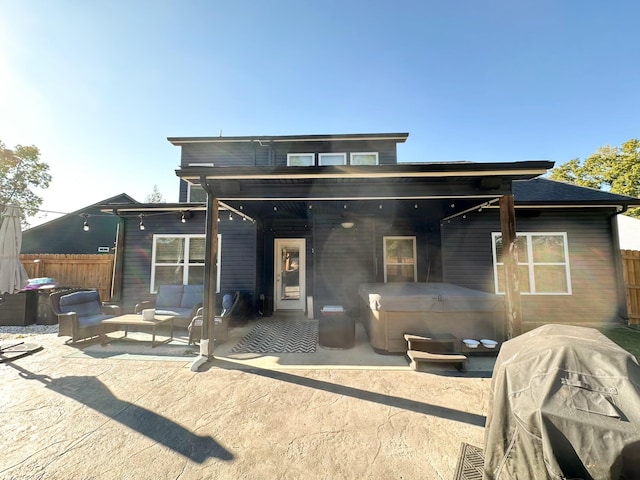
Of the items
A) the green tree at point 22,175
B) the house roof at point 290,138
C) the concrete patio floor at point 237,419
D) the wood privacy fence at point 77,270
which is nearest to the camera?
the concrete patio floor at point 237,419

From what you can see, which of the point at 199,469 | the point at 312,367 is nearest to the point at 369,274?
the point at 312,367

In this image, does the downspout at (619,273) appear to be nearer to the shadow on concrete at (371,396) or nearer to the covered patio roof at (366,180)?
the covered patio roof at (366,180)

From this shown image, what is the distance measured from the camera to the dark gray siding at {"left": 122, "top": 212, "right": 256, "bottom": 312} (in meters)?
7.30

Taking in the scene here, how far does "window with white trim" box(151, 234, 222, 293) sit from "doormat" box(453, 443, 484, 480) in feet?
22.1

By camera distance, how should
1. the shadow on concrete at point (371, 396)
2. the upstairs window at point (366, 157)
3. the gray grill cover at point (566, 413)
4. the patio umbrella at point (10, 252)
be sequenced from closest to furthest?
the gray grill cover at point (566, 413) < the shadow on concrete at point (371, 396) < the patio umbrella at point (10, 252) < the upstairs window at point (366, 157)

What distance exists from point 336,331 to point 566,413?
3572 millimetres

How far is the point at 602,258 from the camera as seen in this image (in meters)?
6.73

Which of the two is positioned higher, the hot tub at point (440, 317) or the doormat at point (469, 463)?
the hot tub at point (440, 317)

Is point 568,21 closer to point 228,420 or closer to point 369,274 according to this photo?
point 369,274

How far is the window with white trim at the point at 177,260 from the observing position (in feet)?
24.2

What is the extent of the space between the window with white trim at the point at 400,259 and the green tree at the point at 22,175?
25.2 metres

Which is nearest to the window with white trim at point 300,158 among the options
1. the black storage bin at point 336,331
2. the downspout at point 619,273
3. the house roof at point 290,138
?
the house roof at point 290,138

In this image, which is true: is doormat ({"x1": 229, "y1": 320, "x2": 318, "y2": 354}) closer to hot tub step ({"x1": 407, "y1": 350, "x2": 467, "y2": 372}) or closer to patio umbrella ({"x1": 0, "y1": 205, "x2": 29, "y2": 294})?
hot tub step ({"x1": 407, "y1": 350, "x2": 467, "y2": 372})

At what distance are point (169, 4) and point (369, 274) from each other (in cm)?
773
